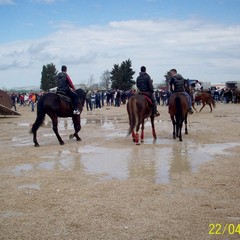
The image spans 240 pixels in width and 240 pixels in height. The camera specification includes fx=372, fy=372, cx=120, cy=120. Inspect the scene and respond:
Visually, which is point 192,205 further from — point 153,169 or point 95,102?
point 95,102

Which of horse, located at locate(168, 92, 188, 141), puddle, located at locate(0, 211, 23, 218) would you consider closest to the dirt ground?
puddle, located at locate(0, 211, 23, 218)

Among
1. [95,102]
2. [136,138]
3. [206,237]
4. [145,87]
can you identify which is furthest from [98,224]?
[95,102]

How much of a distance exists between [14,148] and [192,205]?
761cm

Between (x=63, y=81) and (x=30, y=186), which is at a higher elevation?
(x=63, y=81)

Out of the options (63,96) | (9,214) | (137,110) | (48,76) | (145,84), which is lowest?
(9,214)

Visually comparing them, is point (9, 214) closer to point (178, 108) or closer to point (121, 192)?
point (121, 192)

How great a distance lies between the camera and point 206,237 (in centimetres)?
453

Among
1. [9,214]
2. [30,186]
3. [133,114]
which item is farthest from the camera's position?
[133,114]

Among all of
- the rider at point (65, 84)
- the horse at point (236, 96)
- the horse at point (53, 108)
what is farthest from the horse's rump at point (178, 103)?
the horse at point (236, 96)

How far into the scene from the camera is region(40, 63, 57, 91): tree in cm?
9788

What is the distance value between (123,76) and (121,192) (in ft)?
227

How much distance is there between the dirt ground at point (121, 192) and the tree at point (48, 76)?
290ft

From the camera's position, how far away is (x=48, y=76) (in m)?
98.6

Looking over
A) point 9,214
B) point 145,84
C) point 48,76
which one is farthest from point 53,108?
point 48,76
